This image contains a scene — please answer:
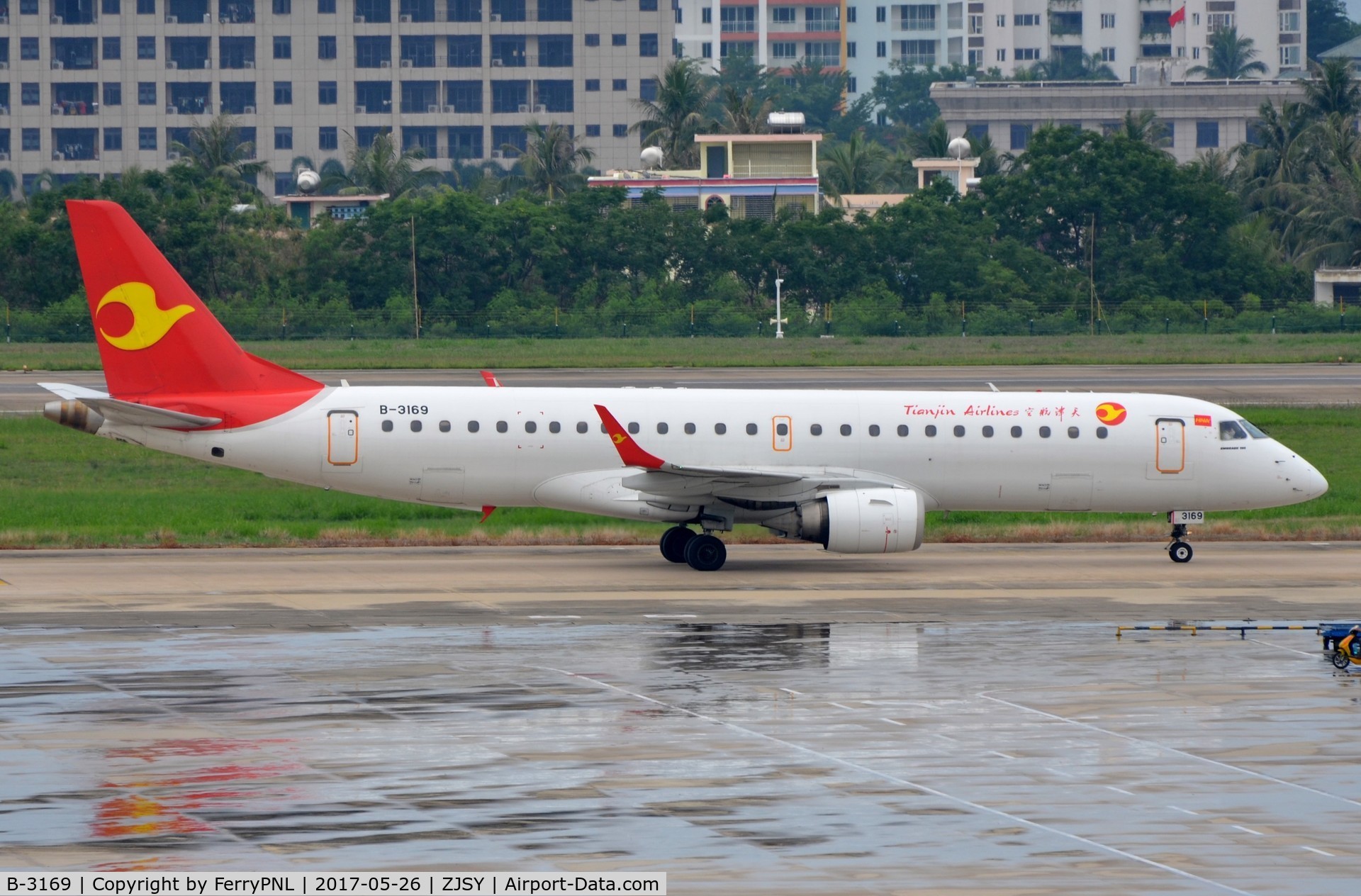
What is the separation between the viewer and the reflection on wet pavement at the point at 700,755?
15016 mm

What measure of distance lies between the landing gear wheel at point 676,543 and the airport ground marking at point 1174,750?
1259cm

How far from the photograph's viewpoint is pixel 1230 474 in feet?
113

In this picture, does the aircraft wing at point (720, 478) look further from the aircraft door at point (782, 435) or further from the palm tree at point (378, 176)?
the palm tree at point (378, 176)

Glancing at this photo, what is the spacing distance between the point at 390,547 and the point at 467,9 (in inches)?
5634

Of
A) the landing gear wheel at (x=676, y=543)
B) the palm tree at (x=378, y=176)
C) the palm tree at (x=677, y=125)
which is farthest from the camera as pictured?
the palm tree at (x=677, y=125)

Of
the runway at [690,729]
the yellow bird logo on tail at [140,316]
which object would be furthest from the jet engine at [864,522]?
the yellow bird logo on tail at [140,316]

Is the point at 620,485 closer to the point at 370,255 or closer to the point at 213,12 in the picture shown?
the point at 370,255

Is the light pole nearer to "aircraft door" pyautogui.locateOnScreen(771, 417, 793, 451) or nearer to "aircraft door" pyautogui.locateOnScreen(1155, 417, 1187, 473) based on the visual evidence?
"aircraft door" pyautogui.locateOnScreen(1155, 417, 1187, 473)

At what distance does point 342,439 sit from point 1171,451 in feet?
49.6

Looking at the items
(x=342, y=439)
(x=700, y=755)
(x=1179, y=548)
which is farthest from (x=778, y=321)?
(x=700, y=755)

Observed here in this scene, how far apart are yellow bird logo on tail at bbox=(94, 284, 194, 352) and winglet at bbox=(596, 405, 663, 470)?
7.92 metres

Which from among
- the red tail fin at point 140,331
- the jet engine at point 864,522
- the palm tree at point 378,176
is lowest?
the jet engine at point 864,522

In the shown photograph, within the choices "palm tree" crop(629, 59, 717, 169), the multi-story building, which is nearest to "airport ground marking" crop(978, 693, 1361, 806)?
"palm tree" crop(629, 59, 717, 169)

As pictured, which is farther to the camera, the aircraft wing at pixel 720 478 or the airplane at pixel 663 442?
the airplane at pixel 663 442
